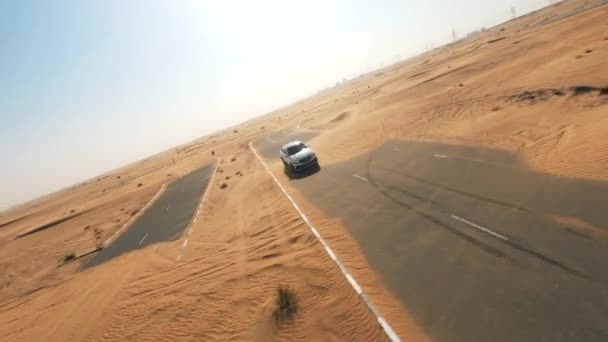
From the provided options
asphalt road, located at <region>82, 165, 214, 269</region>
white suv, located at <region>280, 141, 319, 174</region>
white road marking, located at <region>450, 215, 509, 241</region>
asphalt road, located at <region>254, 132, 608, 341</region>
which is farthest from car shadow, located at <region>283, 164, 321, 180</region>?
white road marking, located at <region>450, 215, 509, 241</region>

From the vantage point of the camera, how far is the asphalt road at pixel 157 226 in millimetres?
21883

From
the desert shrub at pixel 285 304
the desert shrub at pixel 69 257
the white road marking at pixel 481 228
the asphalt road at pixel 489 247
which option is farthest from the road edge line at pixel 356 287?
the desert shrub at pixel 69 257

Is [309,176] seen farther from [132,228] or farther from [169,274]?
[132,228]

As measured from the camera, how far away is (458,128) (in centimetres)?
2338

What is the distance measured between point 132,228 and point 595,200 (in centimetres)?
2915

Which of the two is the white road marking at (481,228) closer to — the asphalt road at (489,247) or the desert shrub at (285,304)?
the asphalt road at (489,247)

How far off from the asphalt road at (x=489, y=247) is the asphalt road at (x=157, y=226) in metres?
11.8

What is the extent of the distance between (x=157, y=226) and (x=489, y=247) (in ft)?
74.6

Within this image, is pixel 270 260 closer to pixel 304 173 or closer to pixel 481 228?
pixel 481 228

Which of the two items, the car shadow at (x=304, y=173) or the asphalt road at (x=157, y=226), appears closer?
the asphalt road at (x=157, y=226)

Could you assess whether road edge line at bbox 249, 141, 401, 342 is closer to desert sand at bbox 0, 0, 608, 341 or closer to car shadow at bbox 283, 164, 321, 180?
desert sand at bbox 0, 0, 608, 341

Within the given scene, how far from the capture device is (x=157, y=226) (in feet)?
83.0

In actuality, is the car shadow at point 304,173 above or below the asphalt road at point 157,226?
below

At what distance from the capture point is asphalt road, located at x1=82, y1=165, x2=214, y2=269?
2188 cm
